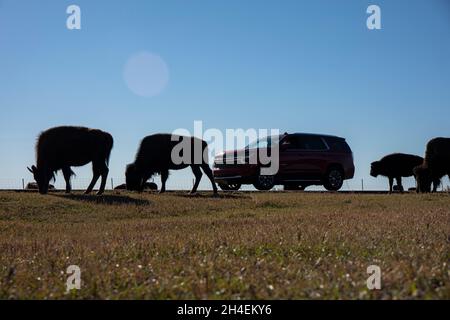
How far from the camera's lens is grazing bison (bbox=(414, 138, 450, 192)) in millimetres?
23672

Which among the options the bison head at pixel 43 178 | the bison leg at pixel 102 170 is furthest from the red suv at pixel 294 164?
the bison head at pixel 43 178

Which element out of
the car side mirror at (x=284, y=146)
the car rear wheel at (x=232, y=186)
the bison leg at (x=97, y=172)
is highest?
the car side mirror at (x=284, y=146)

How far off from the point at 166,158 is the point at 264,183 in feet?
13.0

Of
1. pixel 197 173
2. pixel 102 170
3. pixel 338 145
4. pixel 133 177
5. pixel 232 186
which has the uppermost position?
pixel 338 145

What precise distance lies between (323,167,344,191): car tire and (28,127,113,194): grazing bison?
9.12 metres

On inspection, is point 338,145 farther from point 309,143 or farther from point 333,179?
point 309,143

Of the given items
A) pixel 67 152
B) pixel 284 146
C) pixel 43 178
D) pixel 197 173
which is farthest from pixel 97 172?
pixel 284 146

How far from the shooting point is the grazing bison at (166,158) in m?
21.8

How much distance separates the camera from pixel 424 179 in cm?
2392

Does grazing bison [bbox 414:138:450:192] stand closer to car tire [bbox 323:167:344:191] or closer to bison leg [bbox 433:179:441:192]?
bison leg [bbox 433:179:441:192]

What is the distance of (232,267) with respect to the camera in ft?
16.7

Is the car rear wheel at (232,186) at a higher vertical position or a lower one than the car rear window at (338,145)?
lower

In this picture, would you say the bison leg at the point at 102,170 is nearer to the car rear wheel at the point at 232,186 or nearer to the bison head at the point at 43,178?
the bison head at the point at 43,178
